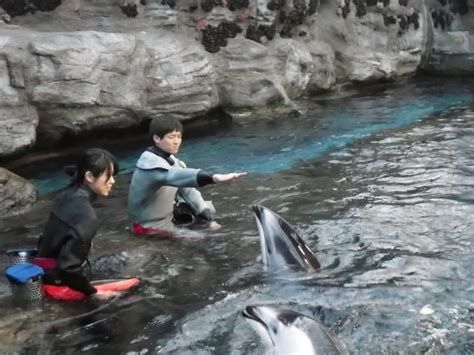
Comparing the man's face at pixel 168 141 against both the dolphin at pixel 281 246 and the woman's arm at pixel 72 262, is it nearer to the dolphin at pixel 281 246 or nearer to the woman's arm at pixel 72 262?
the dolphin at pixel 281 246

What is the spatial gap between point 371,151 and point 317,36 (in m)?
6.01

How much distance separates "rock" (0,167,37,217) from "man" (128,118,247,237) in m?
1.94

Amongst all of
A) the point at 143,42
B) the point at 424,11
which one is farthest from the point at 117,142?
the point at 424,11

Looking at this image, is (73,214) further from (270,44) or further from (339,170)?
(270,44)

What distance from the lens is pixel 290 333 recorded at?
11.1 feet

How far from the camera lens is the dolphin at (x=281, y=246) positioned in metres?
4.99

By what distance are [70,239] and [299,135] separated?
734cm

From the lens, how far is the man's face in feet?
18.5

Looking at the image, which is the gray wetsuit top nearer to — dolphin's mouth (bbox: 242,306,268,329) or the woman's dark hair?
the woman's dark hair

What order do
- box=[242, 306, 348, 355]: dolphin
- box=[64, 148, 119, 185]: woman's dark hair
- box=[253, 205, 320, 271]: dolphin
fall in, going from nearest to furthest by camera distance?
box=[242, 306, 348, 355]: dolphin, box=[64, 148, 119, 185]: woman's dark hair, box=[253, 205, 320, 271]: dolphin

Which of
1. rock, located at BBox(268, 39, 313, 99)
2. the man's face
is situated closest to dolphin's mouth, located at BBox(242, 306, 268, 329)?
the man's face

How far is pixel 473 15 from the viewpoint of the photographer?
18.5m

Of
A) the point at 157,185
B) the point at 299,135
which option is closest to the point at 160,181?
the point at 157,185

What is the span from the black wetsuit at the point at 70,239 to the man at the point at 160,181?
4.07ft
